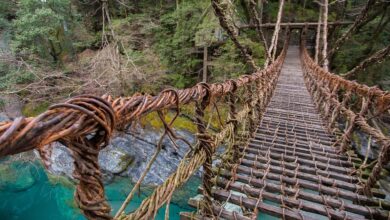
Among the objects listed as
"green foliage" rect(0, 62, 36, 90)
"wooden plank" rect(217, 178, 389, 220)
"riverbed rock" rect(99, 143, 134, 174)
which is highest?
"wooden plank" rect(217, 178, 389, 220)

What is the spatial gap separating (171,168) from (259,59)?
5.13 meters

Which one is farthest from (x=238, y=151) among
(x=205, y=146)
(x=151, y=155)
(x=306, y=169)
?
(x=151, y=155)

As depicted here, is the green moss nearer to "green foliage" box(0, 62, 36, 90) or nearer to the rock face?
"green foliage" box(0, 62, 36, 90)

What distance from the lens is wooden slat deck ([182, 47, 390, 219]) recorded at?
1599mm

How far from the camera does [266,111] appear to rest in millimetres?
4164

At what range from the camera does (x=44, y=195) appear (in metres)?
7.67

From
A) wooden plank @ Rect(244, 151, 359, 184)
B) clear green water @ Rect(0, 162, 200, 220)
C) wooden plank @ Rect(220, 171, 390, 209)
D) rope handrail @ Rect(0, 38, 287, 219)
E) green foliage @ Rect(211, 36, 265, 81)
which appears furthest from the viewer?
green foliage @ Rect(211, 36, 265, 81)

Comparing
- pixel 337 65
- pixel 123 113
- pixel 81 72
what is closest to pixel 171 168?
pixel 81 72

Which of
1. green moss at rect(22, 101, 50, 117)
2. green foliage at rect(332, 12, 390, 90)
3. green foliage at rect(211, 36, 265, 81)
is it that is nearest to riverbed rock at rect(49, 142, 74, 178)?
green moss at rect(22, 101, 50, 117)

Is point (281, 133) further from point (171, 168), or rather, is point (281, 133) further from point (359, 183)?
point (171, 168)

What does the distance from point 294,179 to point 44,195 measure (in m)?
7.89

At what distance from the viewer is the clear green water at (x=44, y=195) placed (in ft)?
22.3

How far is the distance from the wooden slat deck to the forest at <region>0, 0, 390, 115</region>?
4458 mm

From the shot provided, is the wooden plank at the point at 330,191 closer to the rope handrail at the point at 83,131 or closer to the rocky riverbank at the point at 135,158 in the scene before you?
the rope handrail at the point at 83,131
